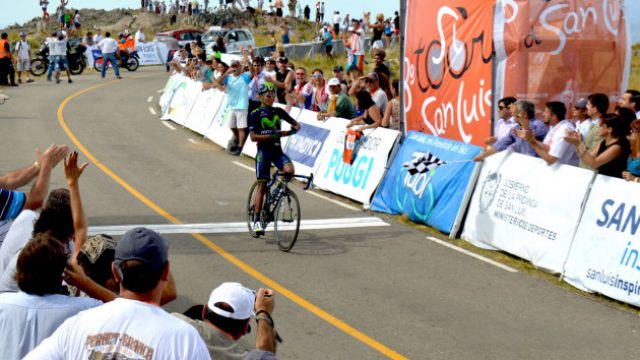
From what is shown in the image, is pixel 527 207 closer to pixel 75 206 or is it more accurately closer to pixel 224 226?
pixel 224 226

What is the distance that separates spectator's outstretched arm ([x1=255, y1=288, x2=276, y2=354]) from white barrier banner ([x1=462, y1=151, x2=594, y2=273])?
7319mm

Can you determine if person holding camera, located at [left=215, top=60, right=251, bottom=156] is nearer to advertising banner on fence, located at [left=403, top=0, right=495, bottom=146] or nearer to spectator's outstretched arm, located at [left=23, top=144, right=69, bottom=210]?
advertising banner on fence, located at [left=403, top=0, right=495, bottom=146]

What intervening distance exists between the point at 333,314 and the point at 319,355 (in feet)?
4.33

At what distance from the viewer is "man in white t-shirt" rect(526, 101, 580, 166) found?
11.9 meters

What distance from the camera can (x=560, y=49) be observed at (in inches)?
603

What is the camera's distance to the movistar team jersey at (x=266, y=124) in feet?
42.6

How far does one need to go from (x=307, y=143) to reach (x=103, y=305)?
14679 mm

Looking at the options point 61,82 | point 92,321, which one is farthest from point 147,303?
point 61,82

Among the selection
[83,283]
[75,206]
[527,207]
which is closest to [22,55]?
[527,207]

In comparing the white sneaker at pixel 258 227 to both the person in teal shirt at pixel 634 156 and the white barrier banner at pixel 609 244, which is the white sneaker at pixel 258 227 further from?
the person in teal shirt at pixel 634 156

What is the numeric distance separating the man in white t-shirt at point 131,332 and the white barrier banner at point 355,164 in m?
11.9

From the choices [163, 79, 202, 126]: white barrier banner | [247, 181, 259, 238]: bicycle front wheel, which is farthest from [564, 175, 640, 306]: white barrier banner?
[163, 79, 202, 126]: white barrier banner

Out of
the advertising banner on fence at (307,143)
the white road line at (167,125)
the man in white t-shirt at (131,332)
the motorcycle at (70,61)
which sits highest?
the man in white t-shirt at (131,332)

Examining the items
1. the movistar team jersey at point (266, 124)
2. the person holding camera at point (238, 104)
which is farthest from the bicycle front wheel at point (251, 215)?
the person holding camera at point (238, 104)
